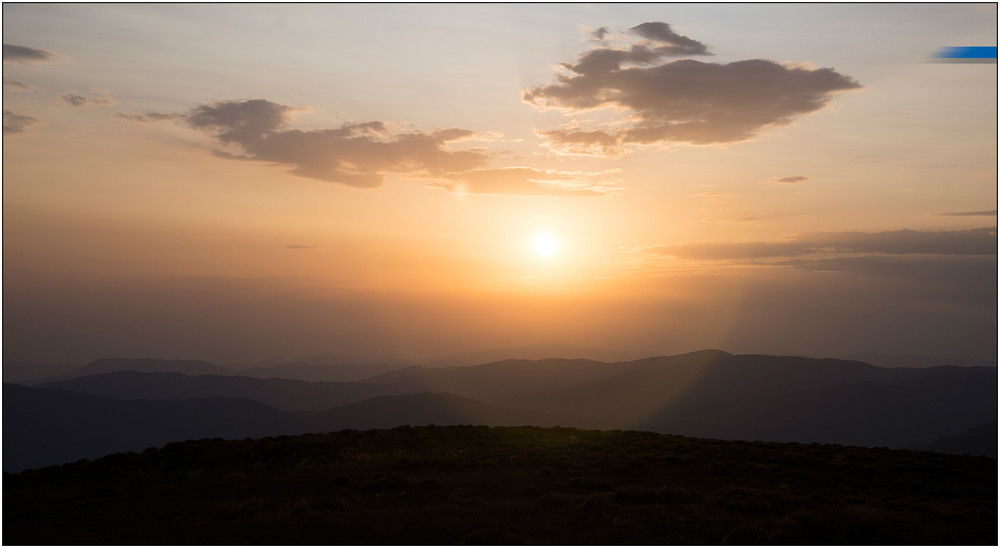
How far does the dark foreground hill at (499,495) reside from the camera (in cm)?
2092

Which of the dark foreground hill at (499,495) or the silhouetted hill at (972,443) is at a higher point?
the dark foreground hill at (499,495)

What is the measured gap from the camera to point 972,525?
74.7 feet

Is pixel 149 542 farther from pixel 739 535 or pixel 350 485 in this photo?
pixel 739 535

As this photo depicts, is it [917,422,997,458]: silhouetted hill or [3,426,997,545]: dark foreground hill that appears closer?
[3,426,997,545]: dark foreground hill

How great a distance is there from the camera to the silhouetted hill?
170 metres

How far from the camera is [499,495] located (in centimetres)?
2658

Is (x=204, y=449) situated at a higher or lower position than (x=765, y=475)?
higher

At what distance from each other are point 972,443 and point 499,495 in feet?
673

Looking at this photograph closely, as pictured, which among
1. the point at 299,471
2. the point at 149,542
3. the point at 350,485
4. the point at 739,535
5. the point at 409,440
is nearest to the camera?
the point at 149,542

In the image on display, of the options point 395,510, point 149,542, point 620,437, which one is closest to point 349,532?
point 395,510

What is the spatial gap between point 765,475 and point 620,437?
13.2 metres

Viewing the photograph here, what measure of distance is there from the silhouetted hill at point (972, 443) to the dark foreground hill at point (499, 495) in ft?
552

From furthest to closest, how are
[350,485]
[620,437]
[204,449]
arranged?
[620,437]
[204,449]
[350,485]

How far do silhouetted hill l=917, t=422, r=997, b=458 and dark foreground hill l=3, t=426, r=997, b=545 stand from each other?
168372mm
